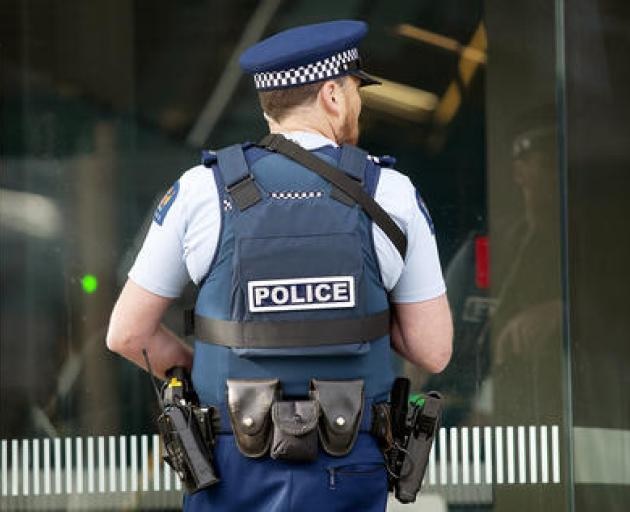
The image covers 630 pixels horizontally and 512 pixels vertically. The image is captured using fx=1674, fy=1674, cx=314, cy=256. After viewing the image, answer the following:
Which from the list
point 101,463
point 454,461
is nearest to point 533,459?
point 454,461

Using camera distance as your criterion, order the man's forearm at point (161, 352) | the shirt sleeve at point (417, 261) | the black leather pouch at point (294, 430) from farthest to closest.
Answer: the man's forearm at point (161, 352), the shirt sleeve at point (417, 261), the black leather pouch at point (294, 430)

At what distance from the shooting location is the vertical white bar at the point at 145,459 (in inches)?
239

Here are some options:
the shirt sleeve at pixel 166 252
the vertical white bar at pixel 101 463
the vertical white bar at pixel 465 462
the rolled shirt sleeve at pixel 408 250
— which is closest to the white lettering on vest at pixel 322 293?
the rolled shirt sleeve at pixel 408 250

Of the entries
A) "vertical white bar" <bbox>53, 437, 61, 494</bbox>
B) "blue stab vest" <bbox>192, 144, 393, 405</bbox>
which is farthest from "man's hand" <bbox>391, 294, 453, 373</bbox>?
"vertical white bar" <bbox>53, 437, 61, 494</bbox>

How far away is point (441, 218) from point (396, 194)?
239 centimetres

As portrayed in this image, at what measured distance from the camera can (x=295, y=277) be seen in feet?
11.7

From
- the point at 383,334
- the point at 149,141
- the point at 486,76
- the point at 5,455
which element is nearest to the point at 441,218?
the point at 486,76

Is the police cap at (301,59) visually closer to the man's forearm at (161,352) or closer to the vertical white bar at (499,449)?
the man's forearm at (161,352)

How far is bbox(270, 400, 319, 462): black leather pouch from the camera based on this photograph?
11.6ft

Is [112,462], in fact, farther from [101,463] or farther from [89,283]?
[89,283]

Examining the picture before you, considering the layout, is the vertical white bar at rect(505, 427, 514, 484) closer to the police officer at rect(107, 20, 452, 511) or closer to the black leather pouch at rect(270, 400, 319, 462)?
the police officer at rect(107, 20, 452, 511)

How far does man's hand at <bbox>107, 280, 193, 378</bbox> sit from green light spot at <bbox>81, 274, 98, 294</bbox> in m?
2.21

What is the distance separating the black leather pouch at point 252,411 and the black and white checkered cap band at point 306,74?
664 mm

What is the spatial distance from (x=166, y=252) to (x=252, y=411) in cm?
39
